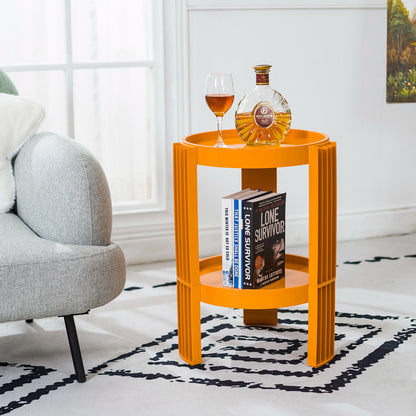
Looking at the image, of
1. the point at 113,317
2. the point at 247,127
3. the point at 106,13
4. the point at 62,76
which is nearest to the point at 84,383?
the point at 113,317

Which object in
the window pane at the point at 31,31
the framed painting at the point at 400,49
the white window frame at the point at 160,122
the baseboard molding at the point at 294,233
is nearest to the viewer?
the window pane at the point at 31,31

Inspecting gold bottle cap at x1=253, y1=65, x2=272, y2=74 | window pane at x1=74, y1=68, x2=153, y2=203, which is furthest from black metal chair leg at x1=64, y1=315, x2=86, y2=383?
window pane at x1=74, y1=68, x2=153, y2=203

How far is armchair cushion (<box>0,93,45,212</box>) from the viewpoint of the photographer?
2031mm

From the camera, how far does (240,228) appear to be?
188 cm

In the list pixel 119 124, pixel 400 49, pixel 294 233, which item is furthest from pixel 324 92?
pixel 119 124

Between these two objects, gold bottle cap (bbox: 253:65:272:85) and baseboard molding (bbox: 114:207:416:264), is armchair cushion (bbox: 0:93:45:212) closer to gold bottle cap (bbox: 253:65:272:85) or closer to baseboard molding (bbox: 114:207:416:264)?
gold bottle cap (bbox: 253:65:272:85)

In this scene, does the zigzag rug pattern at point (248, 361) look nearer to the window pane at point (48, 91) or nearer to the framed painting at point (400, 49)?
the window pane at point (48, 91)

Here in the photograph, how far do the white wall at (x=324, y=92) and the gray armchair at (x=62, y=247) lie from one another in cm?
113

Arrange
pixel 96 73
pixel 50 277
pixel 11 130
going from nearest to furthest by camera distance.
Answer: pixel 50 277 < pixel 11 130 < pixel 96 73

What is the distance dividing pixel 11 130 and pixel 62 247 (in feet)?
1.59

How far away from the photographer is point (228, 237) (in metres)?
1.91

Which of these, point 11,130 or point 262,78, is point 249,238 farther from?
point 11,130

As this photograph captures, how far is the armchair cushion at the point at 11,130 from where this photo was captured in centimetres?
203

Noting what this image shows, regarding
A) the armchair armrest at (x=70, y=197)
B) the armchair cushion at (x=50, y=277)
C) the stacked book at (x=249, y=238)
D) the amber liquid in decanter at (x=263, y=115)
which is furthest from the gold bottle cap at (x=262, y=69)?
the armchair cushion at (x=50, y=277)
